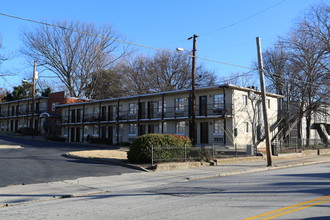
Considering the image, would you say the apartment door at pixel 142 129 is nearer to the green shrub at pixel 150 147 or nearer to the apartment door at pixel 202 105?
the apartment door at pixel 202 105

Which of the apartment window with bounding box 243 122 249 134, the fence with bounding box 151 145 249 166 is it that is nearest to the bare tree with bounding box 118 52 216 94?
the apartment window with bounding box 243 122 249 134

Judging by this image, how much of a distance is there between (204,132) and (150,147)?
60.0 ft

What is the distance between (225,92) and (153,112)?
1054 cm

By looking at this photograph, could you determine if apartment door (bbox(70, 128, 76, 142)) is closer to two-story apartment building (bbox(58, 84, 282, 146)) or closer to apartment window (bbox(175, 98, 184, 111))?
two-story apartment building (bbox(58, 84, 282, 146))

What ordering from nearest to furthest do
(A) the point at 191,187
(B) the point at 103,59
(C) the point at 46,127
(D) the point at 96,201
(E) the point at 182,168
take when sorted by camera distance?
(D) the point at 96,201 → (A) the point at 191,187 → (E) the point at 182,168 → (C) the point at 46,127 → (B) the point at 103,59

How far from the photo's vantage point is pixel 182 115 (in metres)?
36.1

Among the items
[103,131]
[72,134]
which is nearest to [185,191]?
[103,131]

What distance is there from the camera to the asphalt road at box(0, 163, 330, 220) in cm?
684

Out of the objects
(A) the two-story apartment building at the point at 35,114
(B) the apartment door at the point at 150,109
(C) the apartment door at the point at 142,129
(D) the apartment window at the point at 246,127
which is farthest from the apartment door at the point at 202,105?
(A) the two-story apartment building at the point at 35,114

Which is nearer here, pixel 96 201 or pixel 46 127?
pixel 96 201

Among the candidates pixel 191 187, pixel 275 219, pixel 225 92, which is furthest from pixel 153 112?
pixel 275 219

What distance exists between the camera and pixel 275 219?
6195 millimetres

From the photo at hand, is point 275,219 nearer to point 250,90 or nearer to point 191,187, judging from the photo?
point 191,187

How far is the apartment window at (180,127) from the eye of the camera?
3644 centimetres
